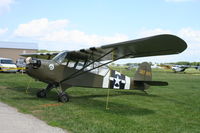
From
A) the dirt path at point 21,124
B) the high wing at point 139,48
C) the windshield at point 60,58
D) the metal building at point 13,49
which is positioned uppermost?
the metal building at point 13,49

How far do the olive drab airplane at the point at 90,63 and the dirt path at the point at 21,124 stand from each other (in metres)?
2.85

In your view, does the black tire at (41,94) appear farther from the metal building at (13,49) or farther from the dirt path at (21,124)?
the metal building at (13,49)

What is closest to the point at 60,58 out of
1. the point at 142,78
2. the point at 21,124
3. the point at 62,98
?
the point at 62,98

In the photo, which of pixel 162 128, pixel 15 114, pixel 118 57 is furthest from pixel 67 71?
pixel 162 128

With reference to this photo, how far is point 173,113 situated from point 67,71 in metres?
4.79

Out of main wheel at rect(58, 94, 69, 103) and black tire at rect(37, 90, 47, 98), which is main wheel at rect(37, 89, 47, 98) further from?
main wheel at rect(58, 94, 69, 103)

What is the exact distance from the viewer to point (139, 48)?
8688mm

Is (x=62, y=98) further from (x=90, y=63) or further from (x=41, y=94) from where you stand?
(x=90, y=63)

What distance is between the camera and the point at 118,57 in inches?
410

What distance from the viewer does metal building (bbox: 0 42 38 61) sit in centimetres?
5073

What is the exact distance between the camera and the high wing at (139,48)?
7.31 meters

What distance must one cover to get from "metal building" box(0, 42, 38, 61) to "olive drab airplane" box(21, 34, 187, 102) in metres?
40.9

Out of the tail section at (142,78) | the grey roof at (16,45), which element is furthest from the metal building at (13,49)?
the tail section at (142,78)

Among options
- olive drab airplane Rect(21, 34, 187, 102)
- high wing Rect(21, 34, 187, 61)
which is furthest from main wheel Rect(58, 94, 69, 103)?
high wing Rect(21, 34, 187, 61)
